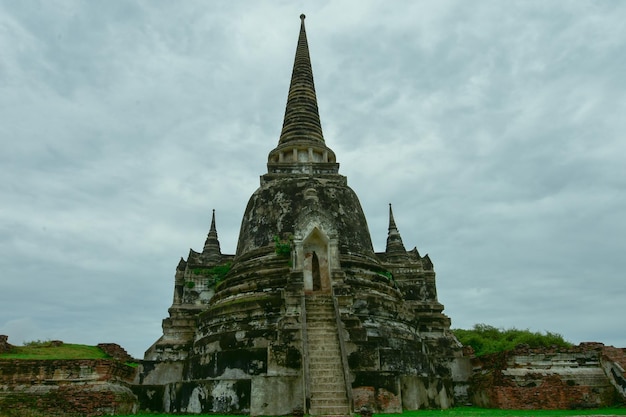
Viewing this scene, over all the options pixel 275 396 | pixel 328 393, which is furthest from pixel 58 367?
pixel 328 393

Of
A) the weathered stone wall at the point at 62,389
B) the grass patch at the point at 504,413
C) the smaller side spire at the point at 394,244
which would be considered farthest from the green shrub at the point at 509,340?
the weathered stone wall at the point at 62,389

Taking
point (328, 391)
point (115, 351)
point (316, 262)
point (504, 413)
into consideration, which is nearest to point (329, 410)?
point (328, 391)

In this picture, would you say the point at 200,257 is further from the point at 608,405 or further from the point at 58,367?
the point at 608,405

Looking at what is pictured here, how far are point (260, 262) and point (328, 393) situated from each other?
5958mm

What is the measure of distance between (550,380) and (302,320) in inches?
302

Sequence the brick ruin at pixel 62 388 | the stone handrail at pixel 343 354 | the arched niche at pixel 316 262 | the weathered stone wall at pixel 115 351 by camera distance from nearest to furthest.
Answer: the stone handrail at pixel 343 354, the brick ruin at pixel 62 388, the arched niche at pixel 316 262, the weathered stone wall at pixel 115 351

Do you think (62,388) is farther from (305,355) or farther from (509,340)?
(509,340)

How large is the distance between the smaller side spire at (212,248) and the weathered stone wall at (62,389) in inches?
282

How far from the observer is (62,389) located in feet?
45.4

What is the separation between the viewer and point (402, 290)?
66.6 feet

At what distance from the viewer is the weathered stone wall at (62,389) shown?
44.4 feet

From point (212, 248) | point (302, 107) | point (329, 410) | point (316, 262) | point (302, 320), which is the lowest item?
point (329, 410)

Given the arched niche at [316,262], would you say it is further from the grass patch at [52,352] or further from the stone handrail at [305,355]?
the grass patch at [52,352]

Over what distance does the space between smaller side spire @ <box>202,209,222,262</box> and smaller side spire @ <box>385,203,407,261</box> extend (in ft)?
25.2
